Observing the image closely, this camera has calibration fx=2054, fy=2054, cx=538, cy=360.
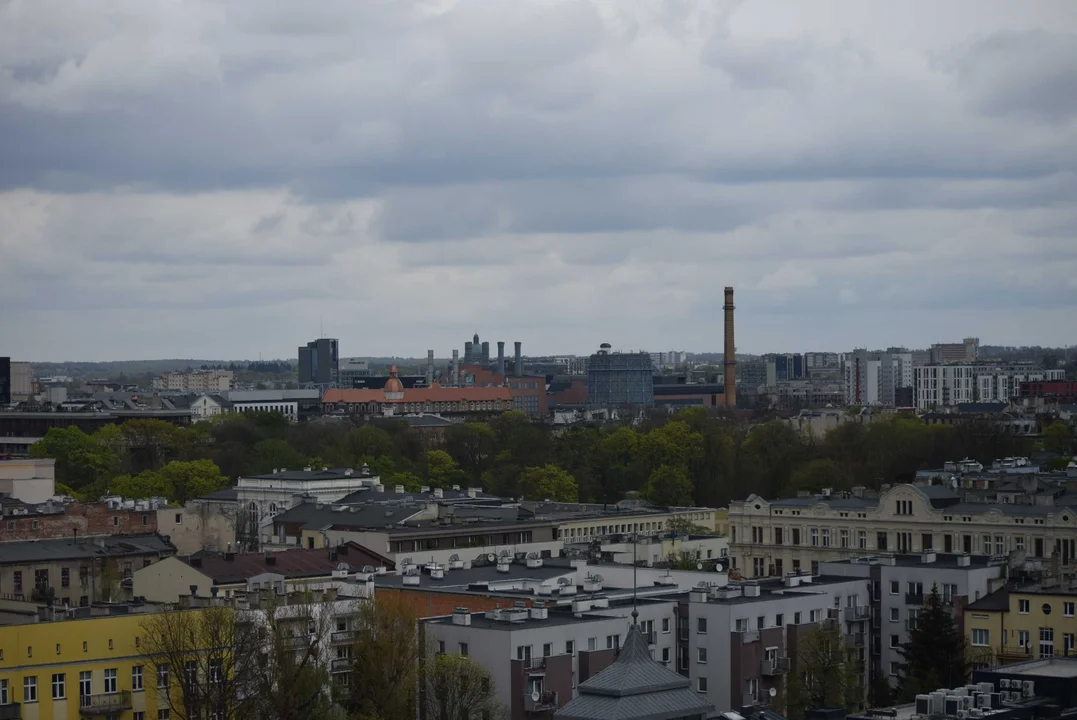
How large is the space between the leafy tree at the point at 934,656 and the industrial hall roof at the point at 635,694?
41.0 feet

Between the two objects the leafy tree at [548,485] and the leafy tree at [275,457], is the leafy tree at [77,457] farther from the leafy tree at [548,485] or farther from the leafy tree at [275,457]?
the leafy tree at [548,485]

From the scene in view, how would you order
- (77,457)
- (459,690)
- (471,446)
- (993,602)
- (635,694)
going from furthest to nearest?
1. (471,446)
2. (77,457)
3. (993,602)
4. (459,690)
5. (635,694)

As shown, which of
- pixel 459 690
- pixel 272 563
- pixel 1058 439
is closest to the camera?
pixel 459 690

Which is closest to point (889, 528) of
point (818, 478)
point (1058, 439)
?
point (818, 478)

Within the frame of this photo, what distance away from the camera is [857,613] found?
6481 centimetres

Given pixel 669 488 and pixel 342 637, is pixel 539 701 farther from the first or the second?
pixel 669 488

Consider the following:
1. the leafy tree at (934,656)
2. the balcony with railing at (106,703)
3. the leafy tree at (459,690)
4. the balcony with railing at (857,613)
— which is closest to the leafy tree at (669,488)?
the balcony with railing at (857,613)

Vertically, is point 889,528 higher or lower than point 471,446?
lower

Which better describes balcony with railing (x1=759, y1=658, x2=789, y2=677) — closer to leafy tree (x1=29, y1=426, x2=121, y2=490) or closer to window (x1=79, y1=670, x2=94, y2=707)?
window (x1=79, y1=670, x2=94, y2=707)

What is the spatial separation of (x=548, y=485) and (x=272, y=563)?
182ft

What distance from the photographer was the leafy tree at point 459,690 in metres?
51.9

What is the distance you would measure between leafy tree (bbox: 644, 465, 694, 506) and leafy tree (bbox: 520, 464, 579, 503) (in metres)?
4.83

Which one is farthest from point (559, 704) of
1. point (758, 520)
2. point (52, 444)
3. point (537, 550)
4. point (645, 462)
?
point (52, 444)

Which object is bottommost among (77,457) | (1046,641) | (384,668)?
(1046,641)
